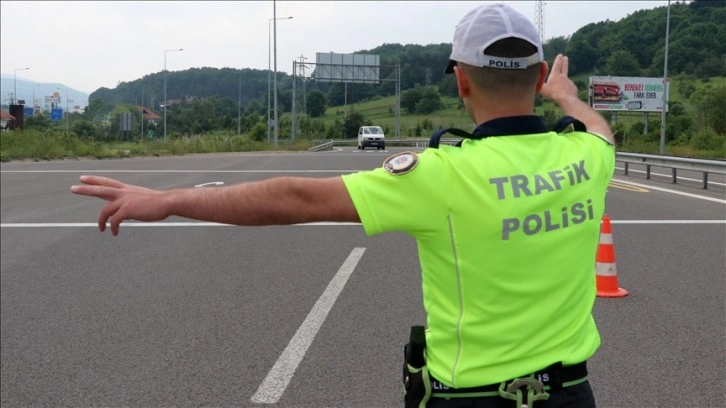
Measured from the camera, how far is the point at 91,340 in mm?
6465

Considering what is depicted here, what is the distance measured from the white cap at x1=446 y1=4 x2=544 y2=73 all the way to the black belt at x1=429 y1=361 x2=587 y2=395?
876 mm

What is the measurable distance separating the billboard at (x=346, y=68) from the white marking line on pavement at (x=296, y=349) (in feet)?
182

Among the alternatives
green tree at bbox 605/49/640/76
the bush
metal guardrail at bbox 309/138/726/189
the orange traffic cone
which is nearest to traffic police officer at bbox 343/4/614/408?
the orange traffic cone

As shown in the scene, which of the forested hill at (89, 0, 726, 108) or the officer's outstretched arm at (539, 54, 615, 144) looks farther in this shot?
the forested hill at (89, 0, 726, 108)

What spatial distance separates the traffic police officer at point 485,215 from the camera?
2229mm

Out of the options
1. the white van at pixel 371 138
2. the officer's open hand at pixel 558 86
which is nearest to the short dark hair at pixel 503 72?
the officer's open hand at pixel 558 86

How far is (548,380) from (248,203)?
996 millimetres

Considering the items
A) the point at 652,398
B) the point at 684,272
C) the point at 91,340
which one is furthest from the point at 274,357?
the point at 684,272

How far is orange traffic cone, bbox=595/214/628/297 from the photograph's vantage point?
25.0 ft

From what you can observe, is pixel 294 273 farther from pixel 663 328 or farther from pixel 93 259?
pixel 663 328

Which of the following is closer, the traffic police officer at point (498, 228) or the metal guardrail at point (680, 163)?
the traffic police officer at point (498, 228)

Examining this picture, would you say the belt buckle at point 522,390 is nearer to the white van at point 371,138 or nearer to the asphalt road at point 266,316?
the asphalt road at point 266,316

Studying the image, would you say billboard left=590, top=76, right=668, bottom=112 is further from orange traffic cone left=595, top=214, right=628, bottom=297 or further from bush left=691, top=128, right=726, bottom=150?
orange traffic cone left=595, top=214, right=628, bottom=297

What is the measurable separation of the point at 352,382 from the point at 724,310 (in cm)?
375
